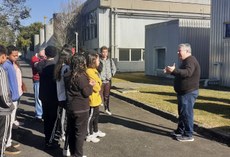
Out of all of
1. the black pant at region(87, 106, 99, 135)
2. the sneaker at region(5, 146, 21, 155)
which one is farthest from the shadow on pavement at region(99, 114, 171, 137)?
the sneaker at region(5, 146, 21, 155)

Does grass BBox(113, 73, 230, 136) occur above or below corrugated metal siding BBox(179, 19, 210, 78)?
below

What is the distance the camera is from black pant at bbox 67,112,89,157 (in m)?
5.37

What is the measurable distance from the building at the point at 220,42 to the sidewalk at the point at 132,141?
8875 millimetres

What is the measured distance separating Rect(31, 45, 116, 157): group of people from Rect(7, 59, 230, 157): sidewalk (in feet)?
1.08

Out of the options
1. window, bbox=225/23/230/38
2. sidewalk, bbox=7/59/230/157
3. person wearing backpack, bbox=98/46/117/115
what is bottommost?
sidewalk, bbox=7/59/230/157

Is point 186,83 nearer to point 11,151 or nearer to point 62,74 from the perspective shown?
point 62,74

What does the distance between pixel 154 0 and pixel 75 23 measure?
29.3 feet

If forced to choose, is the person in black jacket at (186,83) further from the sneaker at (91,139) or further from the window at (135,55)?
the window at (135,55)

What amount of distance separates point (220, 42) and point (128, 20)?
14582mm

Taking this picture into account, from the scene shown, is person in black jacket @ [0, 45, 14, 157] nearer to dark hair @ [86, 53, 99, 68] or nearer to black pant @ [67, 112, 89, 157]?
black pant @ [67, 112, 89, 157]

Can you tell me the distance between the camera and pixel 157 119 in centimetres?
895

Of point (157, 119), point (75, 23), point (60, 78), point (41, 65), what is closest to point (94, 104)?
point (60, 78)

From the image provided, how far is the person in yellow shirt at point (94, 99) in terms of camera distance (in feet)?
20.2

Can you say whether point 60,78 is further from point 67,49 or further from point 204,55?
point 204,55
